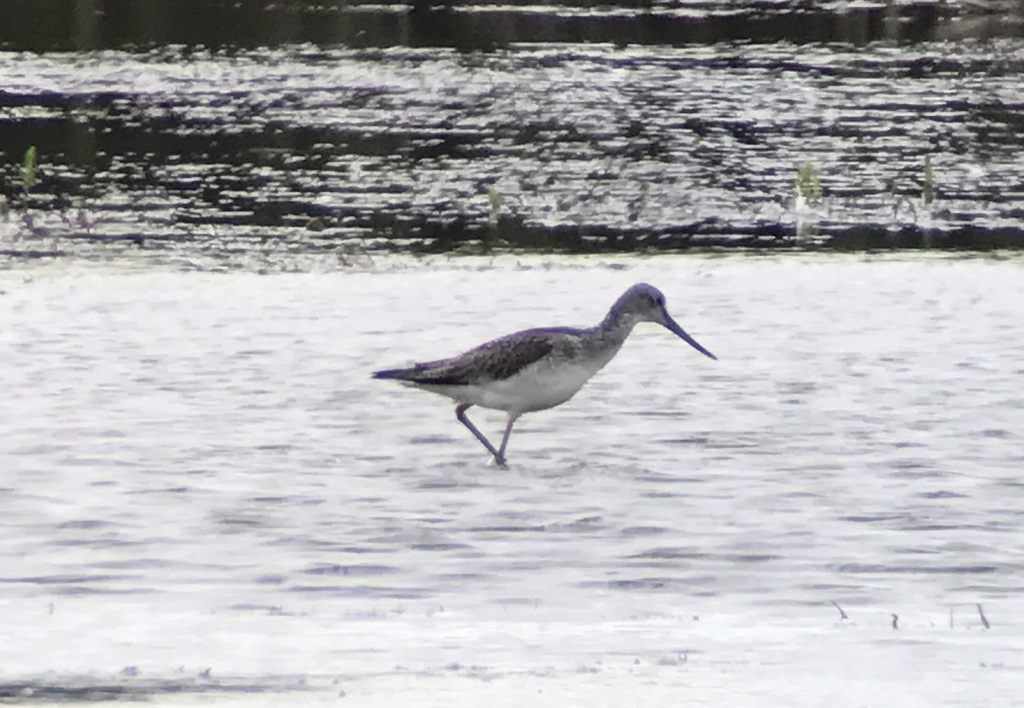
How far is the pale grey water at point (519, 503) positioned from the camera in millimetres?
6391

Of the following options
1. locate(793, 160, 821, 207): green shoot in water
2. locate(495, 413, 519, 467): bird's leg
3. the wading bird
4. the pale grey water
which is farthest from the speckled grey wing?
locate(793, 160, 821, 207): green shoot in water

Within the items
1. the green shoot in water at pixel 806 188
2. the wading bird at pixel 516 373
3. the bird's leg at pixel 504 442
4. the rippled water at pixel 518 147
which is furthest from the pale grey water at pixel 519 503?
the green shoot in water at pixel 806 188

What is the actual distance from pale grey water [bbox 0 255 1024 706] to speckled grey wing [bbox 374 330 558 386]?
0.35m

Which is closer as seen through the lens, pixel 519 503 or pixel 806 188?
pixel 519 503

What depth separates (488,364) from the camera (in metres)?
9.77

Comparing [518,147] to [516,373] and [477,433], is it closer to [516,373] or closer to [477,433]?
[477,433]

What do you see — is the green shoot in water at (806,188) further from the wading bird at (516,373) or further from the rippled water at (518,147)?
the wading bird at (516,373)

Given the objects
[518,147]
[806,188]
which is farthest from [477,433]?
[518,147]

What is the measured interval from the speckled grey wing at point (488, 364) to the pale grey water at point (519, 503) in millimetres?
351

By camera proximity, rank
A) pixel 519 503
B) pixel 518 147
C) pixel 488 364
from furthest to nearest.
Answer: pixel 518 147 → pixel 488 364 → pixel 519 503

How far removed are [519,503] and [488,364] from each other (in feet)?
3.58

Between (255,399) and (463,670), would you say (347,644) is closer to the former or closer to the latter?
(463,670)

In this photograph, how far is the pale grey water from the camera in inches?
252

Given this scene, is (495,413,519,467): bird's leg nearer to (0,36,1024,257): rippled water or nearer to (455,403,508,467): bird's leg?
(455,403,508,467): bird's leg
